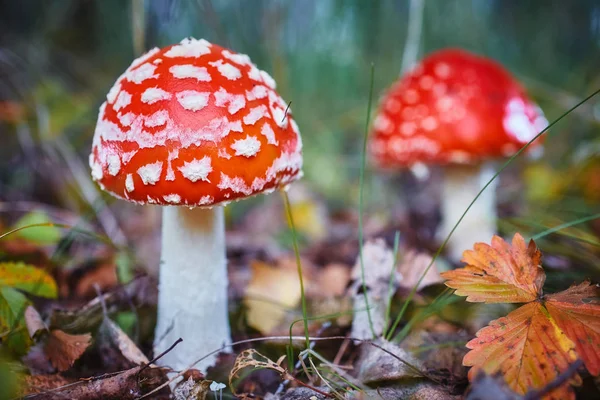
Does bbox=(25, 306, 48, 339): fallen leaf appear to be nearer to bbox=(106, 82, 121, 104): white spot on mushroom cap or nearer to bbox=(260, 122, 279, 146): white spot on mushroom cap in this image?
bbox=(106, 82, 121, 104): white spot on mushroom cap

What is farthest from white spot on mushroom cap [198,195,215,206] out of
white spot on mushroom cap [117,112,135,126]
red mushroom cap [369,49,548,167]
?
red mushroom cap [369,49,548,167]

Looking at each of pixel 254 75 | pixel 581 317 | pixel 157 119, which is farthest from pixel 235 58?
pixel 581 317

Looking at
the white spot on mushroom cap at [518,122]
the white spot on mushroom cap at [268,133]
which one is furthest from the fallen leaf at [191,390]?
the white spot on mushroom cap at [518,122]

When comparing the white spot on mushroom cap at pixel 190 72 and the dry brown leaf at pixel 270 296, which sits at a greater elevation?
the white spot on mushroom cap at pixel 190 72

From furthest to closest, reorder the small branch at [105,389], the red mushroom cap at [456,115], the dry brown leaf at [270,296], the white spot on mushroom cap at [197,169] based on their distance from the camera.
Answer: the red mushroom cap at [456,115]
the dry brown leaf at [270,296]
the white spot on mushroom cap at [197,169]
the small branch at [105,389]

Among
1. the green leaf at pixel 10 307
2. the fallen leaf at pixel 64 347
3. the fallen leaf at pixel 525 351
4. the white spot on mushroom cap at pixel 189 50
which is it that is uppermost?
the white spot on mushroom cap at pixel 189 50

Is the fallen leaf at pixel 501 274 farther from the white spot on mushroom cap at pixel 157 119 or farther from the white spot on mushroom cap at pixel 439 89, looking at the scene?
the white spot on mushroom cap at pixel 439 89

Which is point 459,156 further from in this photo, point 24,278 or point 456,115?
point 24,278
